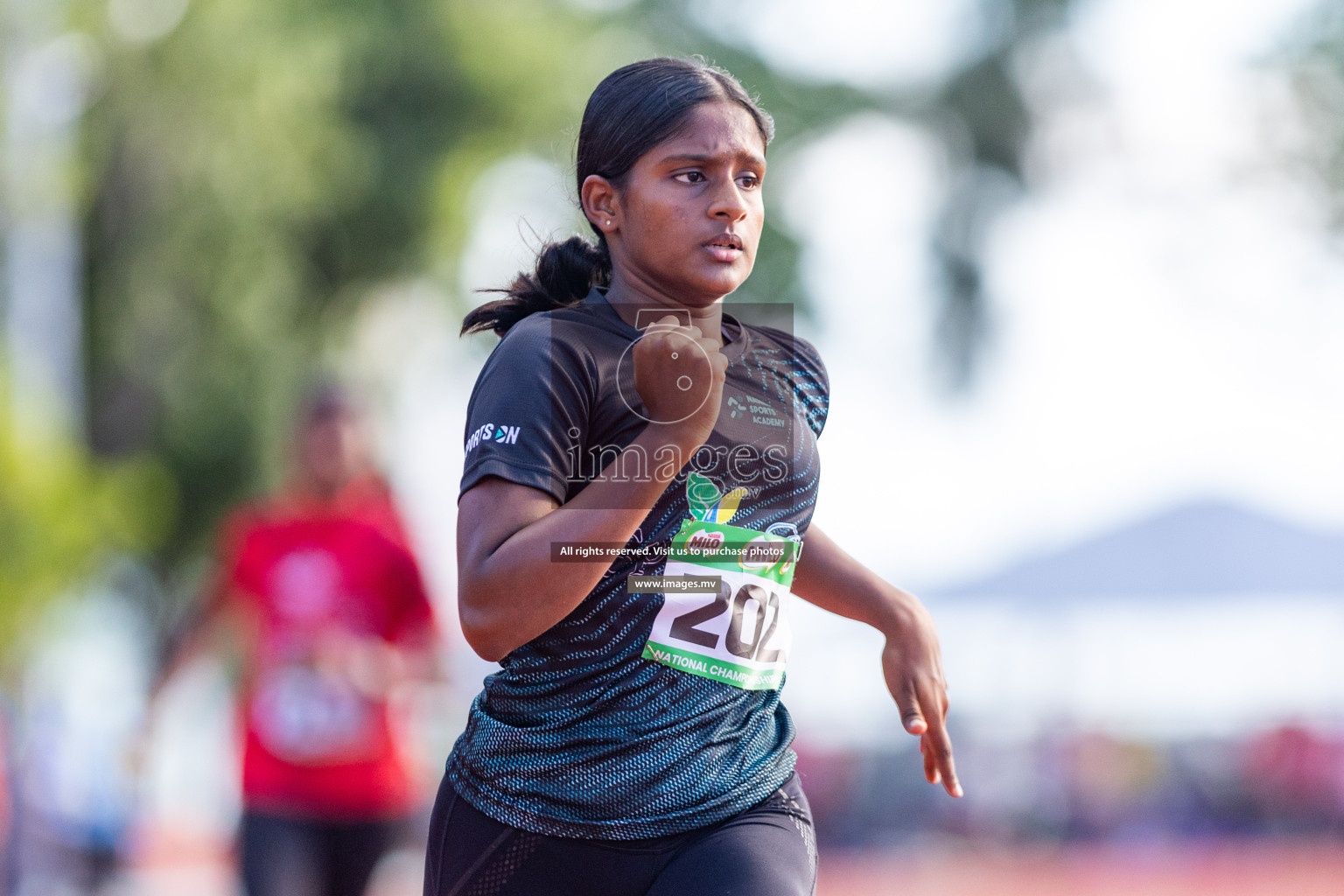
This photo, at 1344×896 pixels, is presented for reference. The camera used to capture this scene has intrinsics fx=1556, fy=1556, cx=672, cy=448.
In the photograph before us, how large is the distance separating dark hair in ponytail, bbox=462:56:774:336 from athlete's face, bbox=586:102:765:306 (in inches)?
1.0

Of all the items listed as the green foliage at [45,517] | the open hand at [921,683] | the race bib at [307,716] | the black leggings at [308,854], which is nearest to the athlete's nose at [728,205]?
the open hand at [921,683]

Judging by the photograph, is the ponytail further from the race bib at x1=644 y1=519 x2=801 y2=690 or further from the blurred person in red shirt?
the blurred person in red shirt

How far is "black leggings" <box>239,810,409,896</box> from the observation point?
4.24m

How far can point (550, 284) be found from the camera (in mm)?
2473

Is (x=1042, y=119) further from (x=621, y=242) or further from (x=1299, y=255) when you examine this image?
(x=621, y=242)

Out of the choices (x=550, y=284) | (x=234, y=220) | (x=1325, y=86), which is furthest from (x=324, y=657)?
(x=1325, y=86)

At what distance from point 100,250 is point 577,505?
17.1 metres

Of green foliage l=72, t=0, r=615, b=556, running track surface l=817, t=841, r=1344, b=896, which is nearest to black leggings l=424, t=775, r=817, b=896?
running track surface l=817, t=841, r=1344, b=896

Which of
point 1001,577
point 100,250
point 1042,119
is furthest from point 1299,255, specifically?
point 100,250

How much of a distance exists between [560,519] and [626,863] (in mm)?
509

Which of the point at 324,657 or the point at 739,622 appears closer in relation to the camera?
the point at 739,622

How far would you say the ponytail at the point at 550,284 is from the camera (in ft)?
7.95

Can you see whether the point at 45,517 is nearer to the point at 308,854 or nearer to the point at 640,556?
the point at 308,854

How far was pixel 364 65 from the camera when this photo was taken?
1972cm
